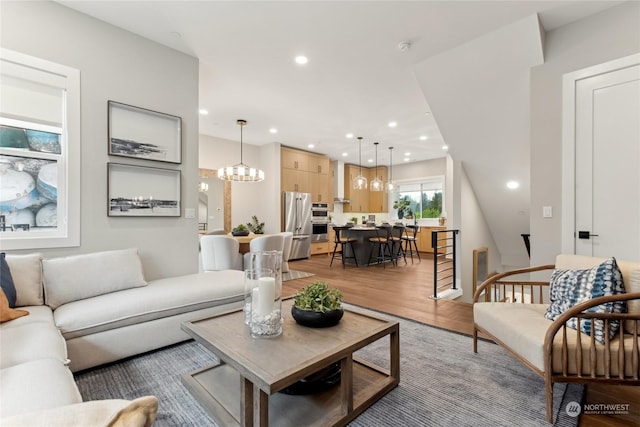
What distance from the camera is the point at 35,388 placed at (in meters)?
1.09

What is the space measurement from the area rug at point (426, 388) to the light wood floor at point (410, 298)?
162 millimetres

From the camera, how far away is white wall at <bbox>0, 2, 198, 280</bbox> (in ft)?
8.12

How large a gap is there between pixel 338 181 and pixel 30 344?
8.03 m

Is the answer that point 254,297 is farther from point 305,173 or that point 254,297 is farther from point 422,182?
point 422,182

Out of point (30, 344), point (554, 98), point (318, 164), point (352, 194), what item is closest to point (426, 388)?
point (30, 344)

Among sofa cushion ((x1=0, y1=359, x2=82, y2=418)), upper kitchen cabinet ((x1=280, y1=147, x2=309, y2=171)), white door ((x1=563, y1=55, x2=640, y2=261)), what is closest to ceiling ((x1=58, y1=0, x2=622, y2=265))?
white door ((x1=563, y1=55, x2=640, y2=261))

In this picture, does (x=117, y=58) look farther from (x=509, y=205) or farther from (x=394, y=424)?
(x=509, y=205)

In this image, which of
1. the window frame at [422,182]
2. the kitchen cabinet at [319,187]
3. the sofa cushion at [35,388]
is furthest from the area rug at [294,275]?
the window frame at [422,182]

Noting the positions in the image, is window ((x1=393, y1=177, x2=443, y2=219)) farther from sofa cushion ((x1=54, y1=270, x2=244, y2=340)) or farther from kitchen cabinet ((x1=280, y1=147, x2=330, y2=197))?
sofa cushion ((x1=54, y1=270, x2=244, y2=340))

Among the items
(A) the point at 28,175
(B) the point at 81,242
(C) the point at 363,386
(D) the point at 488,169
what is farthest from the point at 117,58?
(D) the point at 488,169

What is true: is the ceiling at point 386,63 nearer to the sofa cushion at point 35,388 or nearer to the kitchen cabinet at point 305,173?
the kitchen cabinet at point 305,173

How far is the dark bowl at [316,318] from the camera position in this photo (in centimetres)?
170

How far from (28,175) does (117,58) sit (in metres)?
1.36

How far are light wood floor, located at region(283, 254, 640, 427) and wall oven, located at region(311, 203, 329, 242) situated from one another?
1.30m
